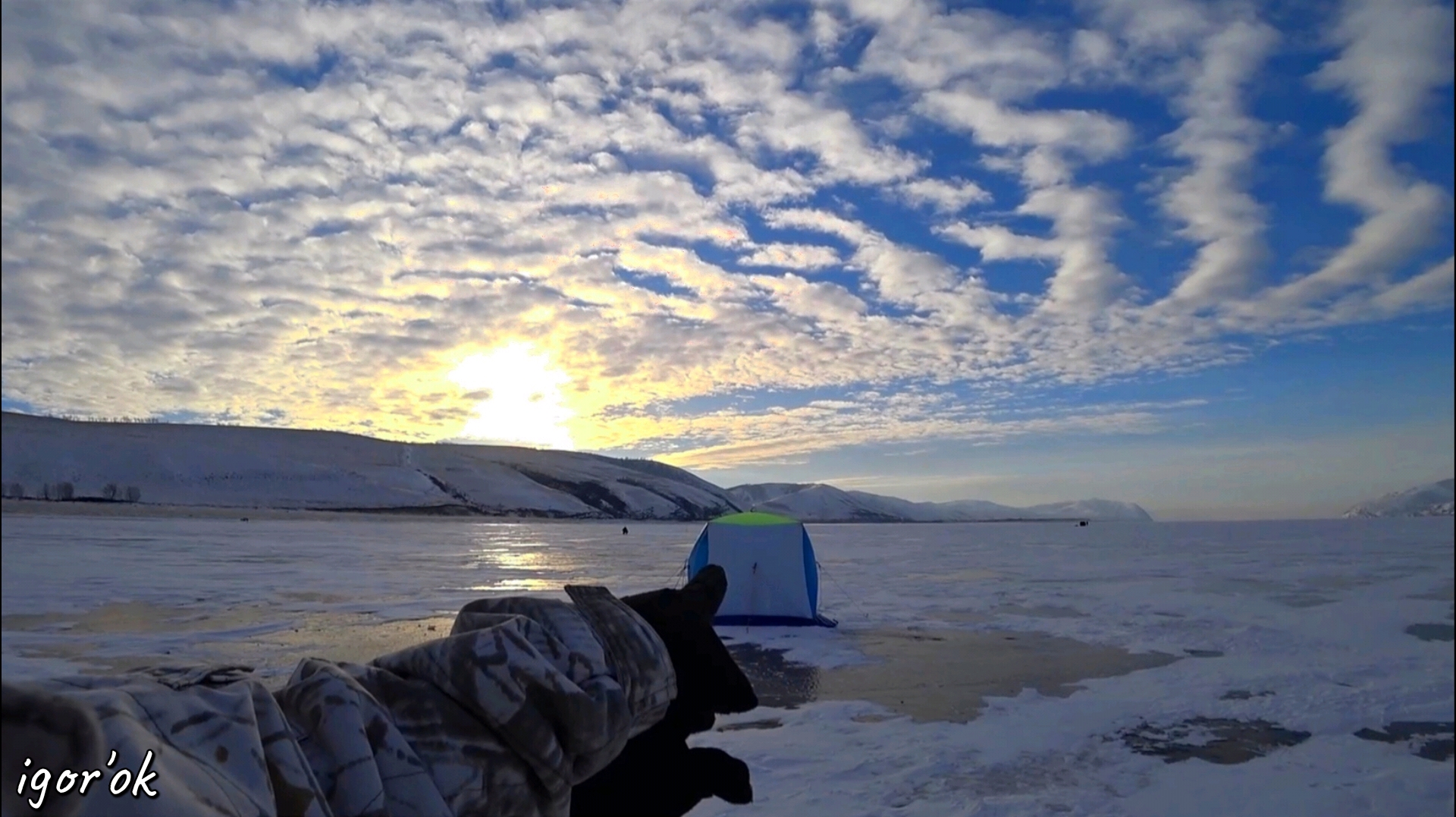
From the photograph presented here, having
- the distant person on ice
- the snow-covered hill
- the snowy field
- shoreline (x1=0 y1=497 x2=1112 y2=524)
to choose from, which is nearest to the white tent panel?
the snowy field

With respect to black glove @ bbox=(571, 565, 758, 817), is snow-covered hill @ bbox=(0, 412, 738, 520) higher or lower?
higher

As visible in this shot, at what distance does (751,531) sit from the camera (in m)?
13.1

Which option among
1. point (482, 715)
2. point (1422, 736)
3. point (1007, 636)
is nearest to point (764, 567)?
point (1007, 636)

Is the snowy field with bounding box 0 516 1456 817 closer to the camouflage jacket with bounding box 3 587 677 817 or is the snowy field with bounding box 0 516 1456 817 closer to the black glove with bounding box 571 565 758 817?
the camouflage jacket with bounding box 3 587 677 817

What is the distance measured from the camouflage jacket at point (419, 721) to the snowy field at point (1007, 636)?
16 cm

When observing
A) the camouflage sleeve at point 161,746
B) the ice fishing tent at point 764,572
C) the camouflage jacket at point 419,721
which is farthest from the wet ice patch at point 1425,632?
the camouflage sleeve at point 161,746

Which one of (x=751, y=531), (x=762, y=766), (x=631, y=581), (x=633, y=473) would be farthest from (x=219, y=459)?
(x=762, y=766)

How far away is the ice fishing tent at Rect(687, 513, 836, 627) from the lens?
1311 centimetres

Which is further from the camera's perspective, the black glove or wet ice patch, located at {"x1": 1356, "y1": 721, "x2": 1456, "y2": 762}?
wet ice patch, located at {"x1": 1356, "y1": 721, "x2": 1456, "y2": 762}

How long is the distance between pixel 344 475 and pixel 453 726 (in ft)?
348

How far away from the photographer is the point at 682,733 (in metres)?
1.19

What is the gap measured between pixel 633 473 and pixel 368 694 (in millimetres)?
152728

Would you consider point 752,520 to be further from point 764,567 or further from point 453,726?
point 453,726

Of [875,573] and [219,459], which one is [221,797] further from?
[219,459]
